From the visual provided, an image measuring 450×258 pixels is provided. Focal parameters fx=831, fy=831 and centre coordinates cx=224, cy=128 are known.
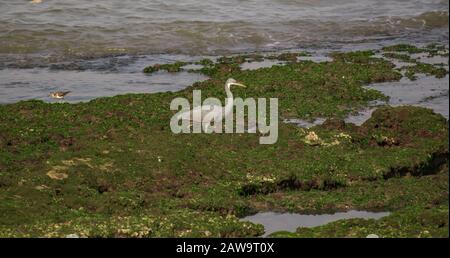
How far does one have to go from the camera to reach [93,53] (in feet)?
96.3

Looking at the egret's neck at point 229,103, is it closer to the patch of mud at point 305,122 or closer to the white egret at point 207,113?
the white egret at point 207,113

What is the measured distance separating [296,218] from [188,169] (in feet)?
8.97

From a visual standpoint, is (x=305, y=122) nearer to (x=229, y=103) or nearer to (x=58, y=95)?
(x=229, y=103)

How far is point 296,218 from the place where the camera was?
14695 mm

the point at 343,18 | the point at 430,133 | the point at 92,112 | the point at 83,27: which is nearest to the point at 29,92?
the point at 92,112

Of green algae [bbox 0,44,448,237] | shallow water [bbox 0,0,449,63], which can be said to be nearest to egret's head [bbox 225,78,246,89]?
green algae [bbox 0,44,448,237]

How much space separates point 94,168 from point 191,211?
253 centimetres

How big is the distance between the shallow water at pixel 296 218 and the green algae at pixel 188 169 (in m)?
0.19

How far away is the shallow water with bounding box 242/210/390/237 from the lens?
14.4 m

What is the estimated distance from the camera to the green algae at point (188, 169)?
14000 mm

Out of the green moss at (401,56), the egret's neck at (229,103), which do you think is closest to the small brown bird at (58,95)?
the egret's neck at (229,103)

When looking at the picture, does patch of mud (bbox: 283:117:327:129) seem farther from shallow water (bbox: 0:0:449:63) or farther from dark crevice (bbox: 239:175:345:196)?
shallow water (bbox: 0:0:449:63)

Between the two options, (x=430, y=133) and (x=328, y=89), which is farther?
(x=328, y=89)

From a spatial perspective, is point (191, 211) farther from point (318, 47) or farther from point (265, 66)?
point (318, 47)
